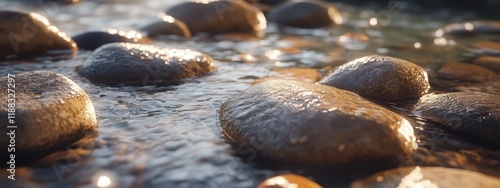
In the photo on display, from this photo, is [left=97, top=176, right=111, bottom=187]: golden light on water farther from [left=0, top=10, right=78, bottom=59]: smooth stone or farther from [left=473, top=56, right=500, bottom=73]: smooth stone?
[left=473, top=56, right=500, bottom=73]: smooth stone

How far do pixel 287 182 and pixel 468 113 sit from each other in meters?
1.55

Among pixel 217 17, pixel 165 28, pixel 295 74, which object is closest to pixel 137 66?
pixel 295 74

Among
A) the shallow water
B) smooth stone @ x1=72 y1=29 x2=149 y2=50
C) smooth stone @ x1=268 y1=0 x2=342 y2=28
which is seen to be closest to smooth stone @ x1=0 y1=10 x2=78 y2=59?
smooth stone @ x1=72 y1=29 x2=149 y2=50

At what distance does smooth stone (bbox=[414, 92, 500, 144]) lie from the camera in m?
2.93

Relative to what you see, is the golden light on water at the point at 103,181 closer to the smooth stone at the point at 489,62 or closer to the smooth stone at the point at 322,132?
the smooth stone at the point at 322,132

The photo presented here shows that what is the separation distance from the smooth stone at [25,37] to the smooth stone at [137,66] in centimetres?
100

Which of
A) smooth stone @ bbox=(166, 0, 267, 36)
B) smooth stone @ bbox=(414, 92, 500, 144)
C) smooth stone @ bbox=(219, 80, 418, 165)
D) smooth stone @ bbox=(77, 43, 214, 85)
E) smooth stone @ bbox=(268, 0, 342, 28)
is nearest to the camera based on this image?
smooth stone @ bbox=(219, 80, 418, 165)

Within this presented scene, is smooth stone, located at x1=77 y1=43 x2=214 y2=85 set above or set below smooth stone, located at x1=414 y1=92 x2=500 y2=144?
above

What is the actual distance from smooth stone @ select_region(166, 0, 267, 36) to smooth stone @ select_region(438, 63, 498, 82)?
309cm

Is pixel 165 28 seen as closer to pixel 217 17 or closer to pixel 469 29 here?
pixel 217 17

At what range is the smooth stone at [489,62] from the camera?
506cm

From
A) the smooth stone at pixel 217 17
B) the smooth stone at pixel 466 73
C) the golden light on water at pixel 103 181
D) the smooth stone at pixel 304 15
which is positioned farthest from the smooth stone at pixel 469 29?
the golden light on water at pixel 103 181

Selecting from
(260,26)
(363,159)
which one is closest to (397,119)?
(363,159)

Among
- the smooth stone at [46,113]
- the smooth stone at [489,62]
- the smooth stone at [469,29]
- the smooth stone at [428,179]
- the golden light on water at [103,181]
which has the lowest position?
the smooth stone at [428,179]
